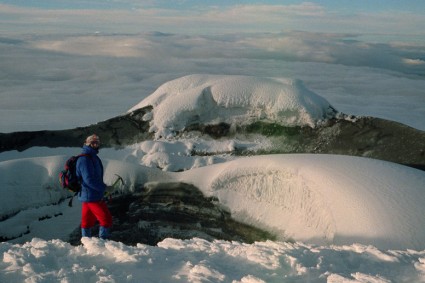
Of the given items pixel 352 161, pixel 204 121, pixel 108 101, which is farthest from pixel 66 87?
pixel 352 161

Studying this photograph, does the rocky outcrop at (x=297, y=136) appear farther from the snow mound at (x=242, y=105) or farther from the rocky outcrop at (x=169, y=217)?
the rocky outcrop at (x=169, y=217)

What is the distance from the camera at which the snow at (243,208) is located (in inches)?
164

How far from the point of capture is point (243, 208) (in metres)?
7.66

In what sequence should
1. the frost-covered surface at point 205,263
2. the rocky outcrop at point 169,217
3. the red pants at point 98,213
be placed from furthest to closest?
the rocky outcrop at point 169,217 < the red pants at point 98,213 < the frost-covered surface at point 205,263

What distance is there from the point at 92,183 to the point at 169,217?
2.13 meters

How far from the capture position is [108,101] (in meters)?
55.8

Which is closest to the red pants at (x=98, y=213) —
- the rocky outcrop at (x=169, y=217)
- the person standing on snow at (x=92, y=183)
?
the person standing on snow at (x=92, y=183)

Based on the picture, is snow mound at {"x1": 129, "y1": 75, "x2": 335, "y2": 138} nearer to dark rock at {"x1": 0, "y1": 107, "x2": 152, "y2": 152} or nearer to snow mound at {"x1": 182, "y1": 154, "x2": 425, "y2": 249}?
dark rock at {"x1": 0, "y1": 107, "x2": 152, "y2": 152}

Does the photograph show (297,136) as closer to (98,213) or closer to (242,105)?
(242,105)

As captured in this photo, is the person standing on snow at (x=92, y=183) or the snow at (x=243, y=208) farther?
the person standing on snow at (x=92, y=183)

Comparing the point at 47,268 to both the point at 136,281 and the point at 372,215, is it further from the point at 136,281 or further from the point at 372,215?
the point at 372,215

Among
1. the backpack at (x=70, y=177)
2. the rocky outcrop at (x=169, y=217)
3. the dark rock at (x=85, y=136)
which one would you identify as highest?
the backpack at (x=70, y=177)

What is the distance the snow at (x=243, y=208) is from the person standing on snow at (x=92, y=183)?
4.85ft

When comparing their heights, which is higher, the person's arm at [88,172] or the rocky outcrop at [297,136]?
the person's arm at [88,172]
